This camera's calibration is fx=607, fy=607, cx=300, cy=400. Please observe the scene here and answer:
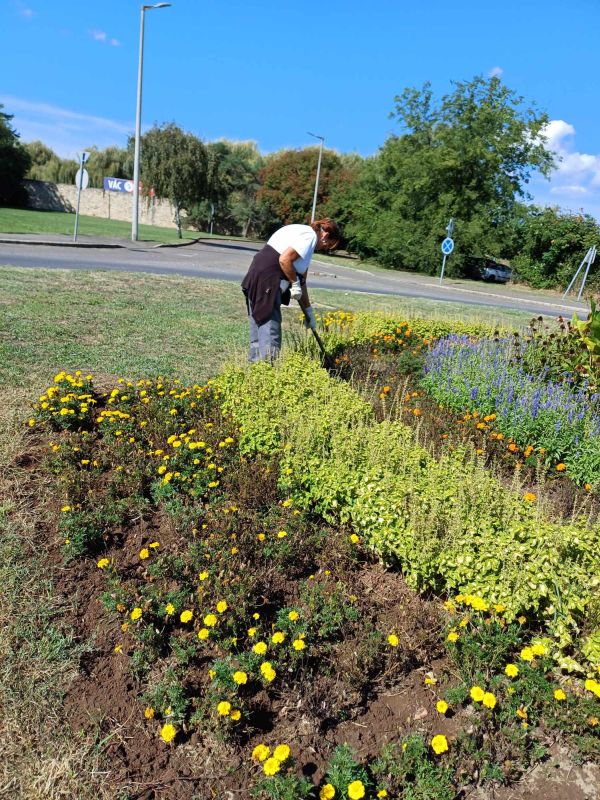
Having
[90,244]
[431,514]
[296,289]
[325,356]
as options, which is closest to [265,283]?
[296,289]

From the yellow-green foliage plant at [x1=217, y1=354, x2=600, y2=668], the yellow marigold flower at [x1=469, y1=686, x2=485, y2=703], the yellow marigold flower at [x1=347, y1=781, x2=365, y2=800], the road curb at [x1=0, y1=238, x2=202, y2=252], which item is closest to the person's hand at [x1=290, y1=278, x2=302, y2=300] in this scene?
the yellow-green foliage plant at [x1=217, y1=354, x2=600, y2=668]

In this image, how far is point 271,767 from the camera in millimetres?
1898

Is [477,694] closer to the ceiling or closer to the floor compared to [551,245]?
closer to the floor

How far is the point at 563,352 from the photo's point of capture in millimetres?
5902

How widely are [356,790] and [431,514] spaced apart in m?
1.26

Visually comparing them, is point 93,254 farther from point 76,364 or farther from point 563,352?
point 563,352

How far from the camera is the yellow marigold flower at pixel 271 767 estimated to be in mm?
1892

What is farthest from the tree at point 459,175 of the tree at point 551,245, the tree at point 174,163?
the tree at point 174,163

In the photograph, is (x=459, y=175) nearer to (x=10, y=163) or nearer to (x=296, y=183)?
(x=296, y=183)

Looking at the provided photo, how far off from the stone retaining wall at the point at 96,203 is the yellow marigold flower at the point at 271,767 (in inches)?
1790

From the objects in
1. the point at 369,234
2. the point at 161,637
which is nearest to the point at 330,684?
the point at 161,637

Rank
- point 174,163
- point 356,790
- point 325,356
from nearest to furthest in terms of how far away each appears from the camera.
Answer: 1. point 356,790
2. point 325,356
3. point 174,163

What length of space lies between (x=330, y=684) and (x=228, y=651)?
439 millimetres

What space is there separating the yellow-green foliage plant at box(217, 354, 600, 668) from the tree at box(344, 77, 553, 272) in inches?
1060
